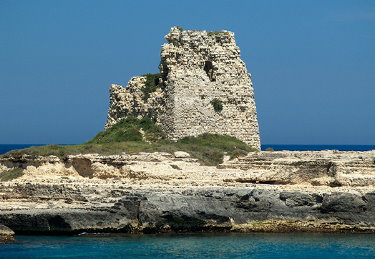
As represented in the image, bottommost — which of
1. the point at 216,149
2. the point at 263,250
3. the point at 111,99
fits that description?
the point at 263,250

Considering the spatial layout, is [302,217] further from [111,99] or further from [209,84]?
[111,99]

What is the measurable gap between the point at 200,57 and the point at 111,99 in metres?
5.33

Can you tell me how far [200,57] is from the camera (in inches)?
1465

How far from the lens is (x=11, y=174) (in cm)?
3141

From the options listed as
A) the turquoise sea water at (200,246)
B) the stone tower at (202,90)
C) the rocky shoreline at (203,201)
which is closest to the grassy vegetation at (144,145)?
the stone tower at (202,90)

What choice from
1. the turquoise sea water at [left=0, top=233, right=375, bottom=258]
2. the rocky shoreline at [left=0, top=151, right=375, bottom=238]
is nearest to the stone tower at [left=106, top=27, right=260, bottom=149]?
the rocky shoreline at [left=0, top=151, right=375, bottom=238]

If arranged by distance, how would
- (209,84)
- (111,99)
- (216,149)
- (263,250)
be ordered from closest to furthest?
(263,250) → (216,149) → (209,84) → (111,99)

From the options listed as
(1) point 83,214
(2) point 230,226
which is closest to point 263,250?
(2) point 230,226

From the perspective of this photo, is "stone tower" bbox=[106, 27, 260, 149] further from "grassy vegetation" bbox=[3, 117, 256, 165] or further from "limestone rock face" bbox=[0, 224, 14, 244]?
"limestone rock face" bbox=[0, 224, 14, 244]

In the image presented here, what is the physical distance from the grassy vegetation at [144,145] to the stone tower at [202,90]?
486 mm

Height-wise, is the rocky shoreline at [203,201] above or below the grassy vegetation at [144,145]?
below

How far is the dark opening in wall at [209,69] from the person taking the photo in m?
37.3

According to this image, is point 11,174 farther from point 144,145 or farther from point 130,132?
point 130,132

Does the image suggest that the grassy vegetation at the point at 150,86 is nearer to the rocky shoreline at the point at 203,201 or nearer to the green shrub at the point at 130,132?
the green shrub at the point at 130,132
